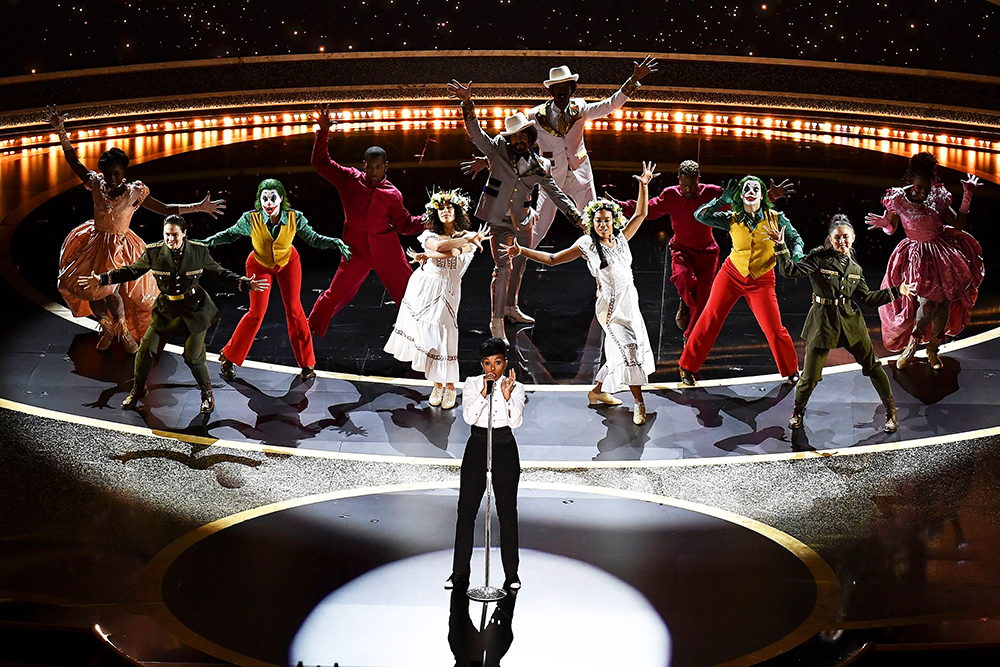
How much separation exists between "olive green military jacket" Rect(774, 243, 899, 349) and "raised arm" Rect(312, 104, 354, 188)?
11.0 feet

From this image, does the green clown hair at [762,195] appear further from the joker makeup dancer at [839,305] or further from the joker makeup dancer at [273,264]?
the joker makeup dancer at [273,264]

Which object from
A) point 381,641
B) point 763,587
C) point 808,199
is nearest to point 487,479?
point 381,641

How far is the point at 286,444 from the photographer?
8453 mm

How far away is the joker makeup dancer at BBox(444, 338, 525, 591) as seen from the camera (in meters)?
6.46

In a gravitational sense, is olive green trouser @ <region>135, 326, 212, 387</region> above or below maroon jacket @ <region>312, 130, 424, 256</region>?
below

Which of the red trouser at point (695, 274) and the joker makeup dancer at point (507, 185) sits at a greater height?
the joker makeup dancer at point (507, 185)

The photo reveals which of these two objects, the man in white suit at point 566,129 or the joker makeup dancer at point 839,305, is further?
the man in white suit at point 566,129

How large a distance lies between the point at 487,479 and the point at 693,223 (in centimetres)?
410

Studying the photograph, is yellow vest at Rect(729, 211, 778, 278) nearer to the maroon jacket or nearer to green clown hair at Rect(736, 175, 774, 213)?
green clown hair at Rect(736, 175, 774, 213)

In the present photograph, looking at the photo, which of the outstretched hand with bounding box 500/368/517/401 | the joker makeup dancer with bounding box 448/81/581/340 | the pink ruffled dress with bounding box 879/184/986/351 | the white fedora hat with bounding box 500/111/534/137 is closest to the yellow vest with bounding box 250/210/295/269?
the joker makeup dancer with bounding box 448/81/581/340

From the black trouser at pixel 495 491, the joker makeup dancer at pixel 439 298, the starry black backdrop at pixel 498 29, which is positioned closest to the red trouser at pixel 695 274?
the joker makeup dancer at pixel 439 298

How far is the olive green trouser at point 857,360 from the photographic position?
28.0 ft

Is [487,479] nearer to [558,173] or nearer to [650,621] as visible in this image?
[650,621]

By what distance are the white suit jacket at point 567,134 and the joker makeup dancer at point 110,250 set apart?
2405 mm
